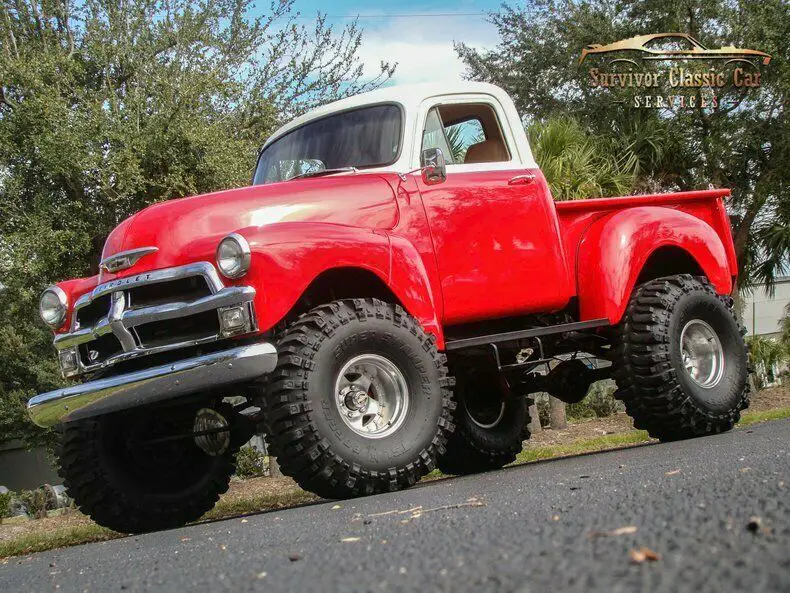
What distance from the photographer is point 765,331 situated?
37.7 m

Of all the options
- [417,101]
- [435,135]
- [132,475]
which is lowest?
[132,475]

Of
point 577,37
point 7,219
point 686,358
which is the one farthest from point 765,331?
point 686,358

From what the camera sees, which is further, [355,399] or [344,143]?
[344,143]

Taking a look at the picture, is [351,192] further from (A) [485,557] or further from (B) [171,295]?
(A) [485,557]

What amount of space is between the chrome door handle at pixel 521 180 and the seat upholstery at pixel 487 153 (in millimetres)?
265

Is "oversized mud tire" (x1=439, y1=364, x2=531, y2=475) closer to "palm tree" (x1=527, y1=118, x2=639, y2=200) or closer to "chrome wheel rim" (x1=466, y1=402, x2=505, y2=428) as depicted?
"chrome wheel rim" (x1=466, y1=402, x2=505, y2=428)

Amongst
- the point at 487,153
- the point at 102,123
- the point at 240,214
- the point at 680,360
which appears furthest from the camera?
the point at 102,123

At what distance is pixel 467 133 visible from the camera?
7207 mm

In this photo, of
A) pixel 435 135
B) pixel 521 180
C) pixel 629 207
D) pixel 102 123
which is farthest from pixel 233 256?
pixel 102 123

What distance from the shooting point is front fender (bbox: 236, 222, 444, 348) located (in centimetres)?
514

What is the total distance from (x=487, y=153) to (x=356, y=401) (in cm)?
246

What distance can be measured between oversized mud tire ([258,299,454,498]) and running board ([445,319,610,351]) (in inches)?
20.4

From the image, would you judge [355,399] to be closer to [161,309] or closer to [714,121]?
[161,309]

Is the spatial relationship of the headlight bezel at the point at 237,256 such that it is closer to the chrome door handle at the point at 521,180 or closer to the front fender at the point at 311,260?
the front fender at the point at 311,260
